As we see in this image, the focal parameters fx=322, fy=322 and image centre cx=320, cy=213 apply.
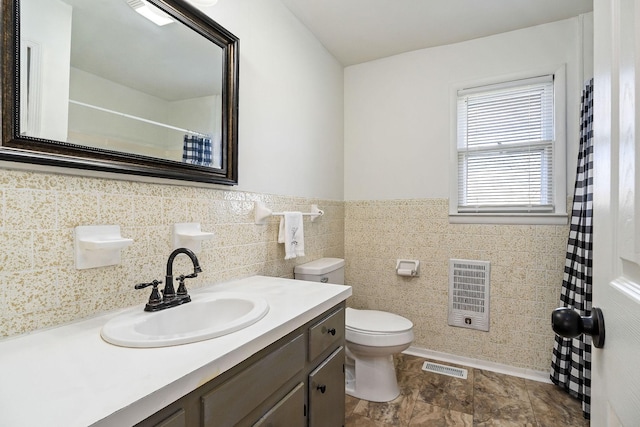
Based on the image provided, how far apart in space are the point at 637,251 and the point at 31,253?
4.44 feet

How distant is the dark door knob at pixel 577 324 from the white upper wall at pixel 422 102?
206 cm

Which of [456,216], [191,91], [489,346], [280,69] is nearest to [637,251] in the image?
[191,91]

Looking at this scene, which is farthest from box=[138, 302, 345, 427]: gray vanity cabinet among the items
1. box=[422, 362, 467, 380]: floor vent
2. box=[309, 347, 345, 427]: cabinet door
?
box=[422, 362, 467, 380]: floor vent

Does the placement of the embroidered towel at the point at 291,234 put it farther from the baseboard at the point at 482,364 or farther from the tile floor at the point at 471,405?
the baseboard at the point at 482,364

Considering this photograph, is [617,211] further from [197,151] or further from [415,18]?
[415,18]

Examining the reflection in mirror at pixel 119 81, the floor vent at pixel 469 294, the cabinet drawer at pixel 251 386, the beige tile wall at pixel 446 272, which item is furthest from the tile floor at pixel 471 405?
the reflection in mirror at pixel 119 81

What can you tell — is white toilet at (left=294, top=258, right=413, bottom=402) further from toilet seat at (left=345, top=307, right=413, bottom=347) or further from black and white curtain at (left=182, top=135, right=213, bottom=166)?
black and white curtain at (left=182, top=135, right=213, bottom=166)

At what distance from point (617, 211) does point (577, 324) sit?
21 centimetres

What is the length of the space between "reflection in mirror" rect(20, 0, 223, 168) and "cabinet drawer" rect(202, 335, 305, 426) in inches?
34.5

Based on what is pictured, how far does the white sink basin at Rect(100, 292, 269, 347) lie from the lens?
0.86 m

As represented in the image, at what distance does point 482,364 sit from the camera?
2418 mm

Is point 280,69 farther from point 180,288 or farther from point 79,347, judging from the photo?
point 79,347

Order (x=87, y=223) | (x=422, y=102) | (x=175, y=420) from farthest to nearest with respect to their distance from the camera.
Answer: (x=422, y=102) < (x=87, y=223) < (x=175, y=420)

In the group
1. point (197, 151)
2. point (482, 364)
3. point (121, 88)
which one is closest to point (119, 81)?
point (121, 88)
